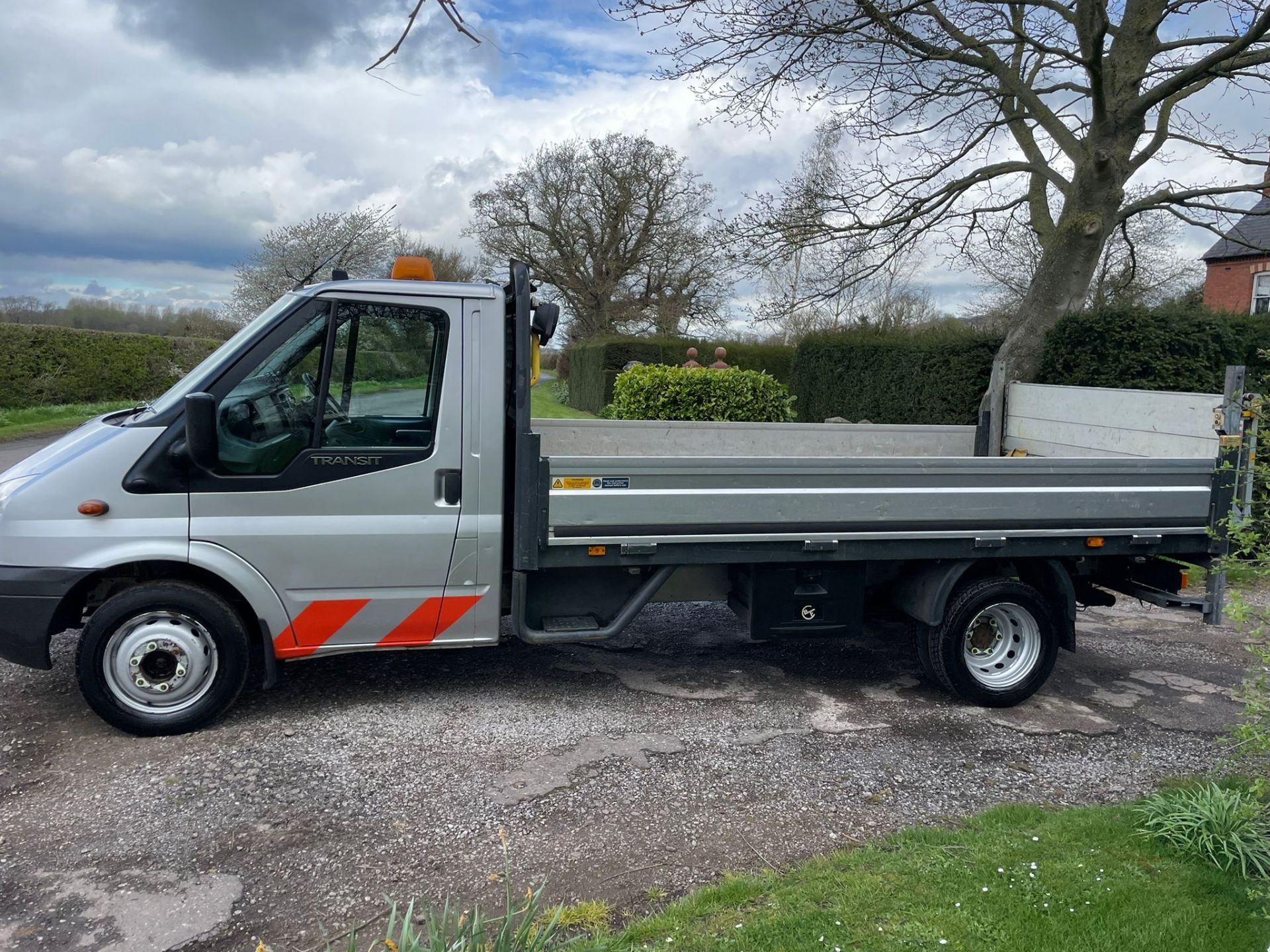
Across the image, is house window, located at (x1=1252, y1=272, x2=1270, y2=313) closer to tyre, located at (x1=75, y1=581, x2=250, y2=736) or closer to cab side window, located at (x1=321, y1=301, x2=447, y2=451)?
cab side window, located at (x1=321, y1=301, x2=447, y2=451)

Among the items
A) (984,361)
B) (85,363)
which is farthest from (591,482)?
(85,363)

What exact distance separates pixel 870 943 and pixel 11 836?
3180 millimetres

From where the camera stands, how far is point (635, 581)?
15.8 feet

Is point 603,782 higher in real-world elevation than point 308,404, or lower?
lower

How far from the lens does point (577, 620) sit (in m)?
4.81

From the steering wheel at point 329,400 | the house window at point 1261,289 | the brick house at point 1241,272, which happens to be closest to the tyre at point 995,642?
the steering wheel at point 329,400

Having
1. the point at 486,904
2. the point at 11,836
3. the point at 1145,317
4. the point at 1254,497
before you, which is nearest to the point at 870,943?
the point at 486,904

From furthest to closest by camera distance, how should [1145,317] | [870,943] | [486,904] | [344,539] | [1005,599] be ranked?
[1145,317], [1005,599], [344,539], [486,904], [870,943]

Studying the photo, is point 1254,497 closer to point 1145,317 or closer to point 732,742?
point 732,742

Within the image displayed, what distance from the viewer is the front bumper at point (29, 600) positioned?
4105 mm

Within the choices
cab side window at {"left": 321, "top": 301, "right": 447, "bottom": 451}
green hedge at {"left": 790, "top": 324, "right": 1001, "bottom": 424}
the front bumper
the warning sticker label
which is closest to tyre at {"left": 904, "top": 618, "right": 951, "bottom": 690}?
the warning sticker label

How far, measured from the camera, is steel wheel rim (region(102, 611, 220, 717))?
4.20 m

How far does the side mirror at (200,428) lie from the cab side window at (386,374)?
1.80 feet

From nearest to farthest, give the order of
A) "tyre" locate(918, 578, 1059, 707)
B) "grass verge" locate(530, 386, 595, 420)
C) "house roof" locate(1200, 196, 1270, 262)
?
"tyre" locate(918, 578, 1059, 707) < "grass verge" locate(530, 386, 595, 420) < "house roof" locate(1200, 196, 1270, 262)
